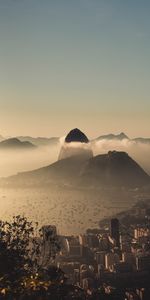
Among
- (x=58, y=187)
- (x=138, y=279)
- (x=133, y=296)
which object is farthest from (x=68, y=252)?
(x=58, y=187)

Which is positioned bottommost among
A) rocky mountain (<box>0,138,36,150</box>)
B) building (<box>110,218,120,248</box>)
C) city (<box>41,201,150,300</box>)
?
city (<box>41,201,150,300</box>)

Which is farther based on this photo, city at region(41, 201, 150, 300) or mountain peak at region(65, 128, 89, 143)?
mountain peak at region(65, 128, 89, 143)

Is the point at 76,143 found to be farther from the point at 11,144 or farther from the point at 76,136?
the point at 11,144

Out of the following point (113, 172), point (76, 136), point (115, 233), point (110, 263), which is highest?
point (76, 136)

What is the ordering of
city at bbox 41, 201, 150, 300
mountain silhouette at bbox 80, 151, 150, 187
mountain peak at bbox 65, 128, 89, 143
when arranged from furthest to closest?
1. mountain peak at bbox 65, 128, 89, 143
2. mountain silhouette at bbox 80, 151, 150, 187
3. city at bbox 41, 201, 150, 300

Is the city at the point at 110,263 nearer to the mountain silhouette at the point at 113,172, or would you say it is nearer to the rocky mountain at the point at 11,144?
the mountain silhouette at the point at 113,172

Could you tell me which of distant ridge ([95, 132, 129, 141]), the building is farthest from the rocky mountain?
the building

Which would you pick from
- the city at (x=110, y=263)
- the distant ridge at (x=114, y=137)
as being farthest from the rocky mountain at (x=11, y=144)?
the city at (x=110, y=263)

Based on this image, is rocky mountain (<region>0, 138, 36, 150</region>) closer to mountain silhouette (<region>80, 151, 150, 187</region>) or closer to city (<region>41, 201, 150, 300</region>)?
mountain silhouette (<region>80, 151, 150, 187</region>)

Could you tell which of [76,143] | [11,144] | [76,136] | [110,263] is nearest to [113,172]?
[76,143]

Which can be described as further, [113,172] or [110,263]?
[113,172]

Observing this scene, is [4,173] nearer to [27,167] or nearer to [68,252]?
[27,167]
